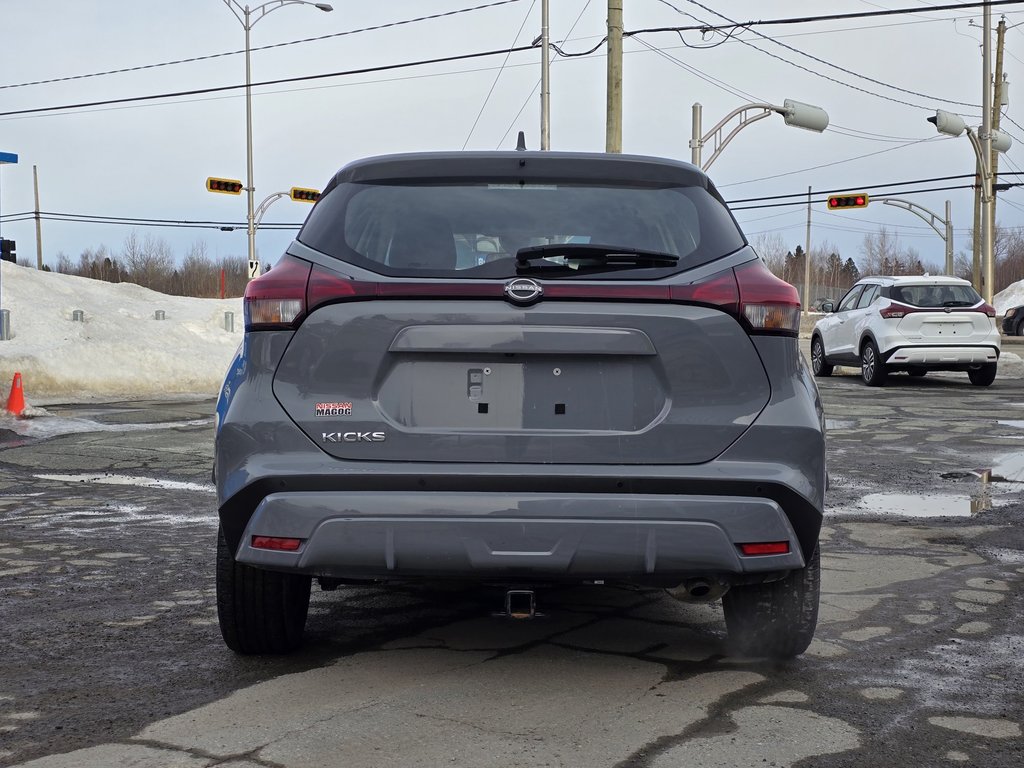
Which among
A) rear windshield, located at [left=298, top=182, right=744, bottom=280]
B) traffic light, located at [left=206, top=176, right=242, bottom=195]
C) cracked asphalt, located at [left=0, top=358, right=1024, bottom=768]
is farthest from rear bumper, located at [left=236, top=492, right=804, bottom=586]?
traffic light, located at [left=206, top=176, right=242, bottom=195]

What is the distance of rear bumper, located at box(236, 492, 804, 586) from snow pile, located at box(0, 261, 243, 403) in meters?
17.4

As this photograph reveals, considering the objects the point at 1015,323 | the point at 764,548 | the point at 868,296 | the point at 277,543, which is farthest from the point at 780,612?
the point at 1015,323

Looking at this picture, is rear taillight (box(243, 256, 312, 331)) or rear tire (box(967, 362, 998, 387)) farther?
rear tire (box(967, 362, 998, 387))

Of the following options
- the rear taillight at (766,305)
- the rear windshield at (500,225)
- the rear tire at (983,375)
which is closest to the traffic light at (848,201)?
the rear tire at (983,375)

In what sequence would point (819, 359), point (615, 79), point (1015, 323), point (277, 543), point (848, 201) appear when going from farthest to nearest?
point (1015, 323) → point (848, 201) → point (615, 79) → point (819, 359) → point (277, 543)

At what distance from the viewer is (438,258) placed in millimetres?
3865

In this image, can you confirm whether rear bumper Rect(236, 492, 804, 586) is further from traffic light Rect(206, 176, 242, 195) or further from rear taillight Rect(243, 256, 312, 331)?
traffic light Rect(206, 176, 242, 195)

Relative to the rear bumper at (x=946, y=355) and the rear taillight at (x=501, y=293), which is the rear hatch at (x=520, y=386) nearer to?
the rear taillight at (x=501, y=293)

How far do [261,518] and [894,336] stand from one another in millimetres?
17607

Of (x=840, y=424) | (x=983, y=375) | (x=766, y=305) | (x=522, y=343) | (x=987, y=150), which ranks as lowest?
(x=840, y=424)

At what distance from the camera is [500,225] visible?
13.1 feet

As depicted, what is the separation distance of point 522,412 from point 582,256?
0.55 metres

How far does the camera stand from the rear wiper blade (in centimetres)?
383

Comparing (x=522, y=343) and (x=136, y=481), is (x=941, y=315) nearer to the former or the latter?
(x=136, y=481)
